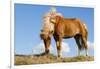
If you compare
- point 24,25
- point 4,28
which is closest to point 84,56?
point 24,25

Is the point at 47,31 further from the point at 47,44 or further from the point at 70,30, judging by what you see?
the point at 70,30

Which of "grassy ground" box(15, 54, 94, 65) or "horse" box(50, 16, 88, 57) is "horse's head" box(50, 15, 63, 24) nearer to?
"horse" box(50, 16, 88, 57)

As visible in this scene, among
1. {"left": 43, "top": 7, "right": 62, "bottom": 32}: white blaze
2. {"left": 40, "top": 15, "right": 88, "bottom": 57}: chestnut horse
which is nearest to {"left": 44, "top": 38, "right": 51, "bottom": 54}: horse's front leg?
{"left": 40, "top": 15, "right": 88, "bottom": 57}: chestnut horse

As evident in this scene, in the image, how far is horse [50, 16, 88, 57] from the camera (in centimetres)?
240

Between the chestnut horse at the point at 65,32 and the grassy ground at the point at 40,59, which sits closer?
the grassy ground at the point at 40,59

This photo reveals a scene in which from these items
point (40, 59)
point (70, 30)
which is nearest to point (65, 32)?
point (70, 30)

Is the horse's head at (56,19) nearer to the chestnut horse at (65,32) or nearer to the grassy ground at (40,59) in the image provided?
the chestnut horse at (65,32)

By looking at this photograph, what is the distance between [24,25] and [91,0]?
82 centimetres

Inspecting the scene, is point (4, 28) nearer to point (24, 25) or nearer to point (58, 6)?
point (24, 25)

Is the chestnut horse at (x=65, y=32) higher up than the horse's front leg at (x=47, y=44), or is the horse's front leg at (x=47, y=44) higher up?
the chestnut horse at (x=65, y=32)

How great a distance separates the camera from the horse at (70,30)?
7.87 feet

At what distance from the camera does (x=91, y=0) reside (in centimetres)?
256

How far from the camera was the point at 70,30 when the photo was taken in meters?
2.47

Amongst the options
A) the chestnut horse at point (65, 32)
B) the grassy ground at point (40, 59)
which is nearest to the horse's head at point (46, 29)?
the chestnut horse at point (65, 32)
